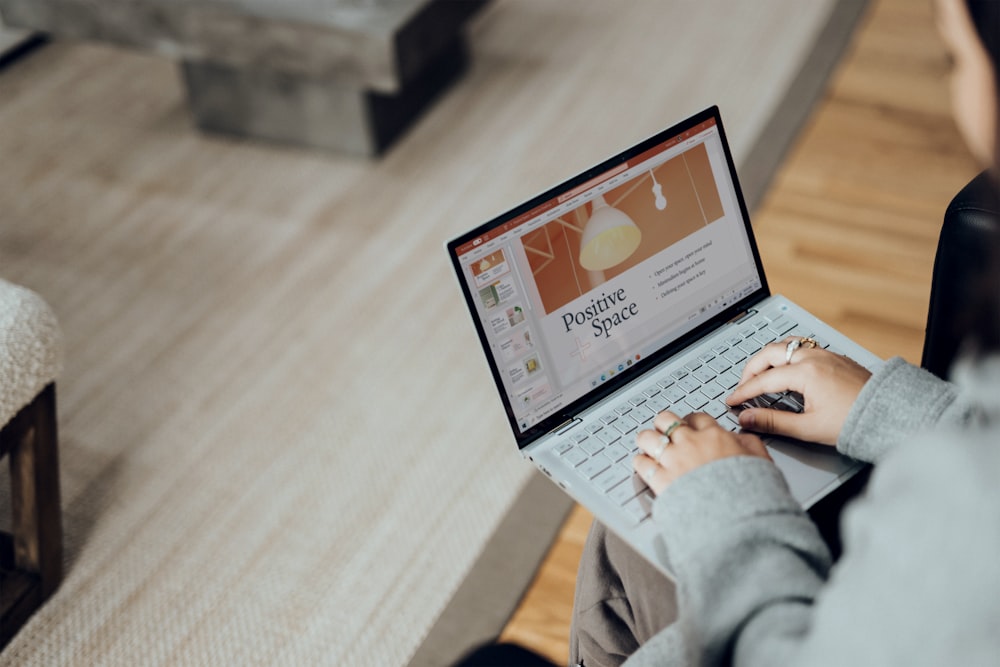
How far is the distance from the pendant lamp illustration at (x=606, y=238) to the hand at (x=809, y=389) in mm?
178

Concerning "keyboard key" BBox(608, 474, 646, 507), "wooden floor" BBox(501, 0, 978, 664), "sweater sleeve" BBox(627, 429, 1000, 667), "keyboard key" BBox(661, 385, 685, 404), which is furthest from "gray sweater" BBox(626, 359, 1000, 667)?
"wooden floor" BBox(501, 0, 978, 664)

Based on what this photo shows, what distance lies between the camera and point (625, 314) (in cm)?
100

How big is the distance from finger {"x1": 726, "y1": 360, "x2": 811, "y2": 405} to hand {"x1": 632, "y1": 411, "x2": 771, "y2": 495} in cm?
9

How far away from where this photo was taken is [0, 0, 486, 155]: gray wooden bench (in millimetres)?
2121

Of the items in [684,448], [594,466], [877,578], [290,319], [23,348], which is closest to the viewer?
[877,578]

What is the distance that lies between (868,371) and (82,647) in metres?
1.16

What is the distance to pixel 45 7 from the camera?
2.33 meters

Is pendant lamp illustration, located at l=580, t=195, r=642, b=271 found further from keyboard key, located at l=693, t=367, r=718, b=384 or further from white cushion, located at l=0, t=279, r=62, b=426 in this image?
white cushion, located at l=0, t=279, r=62, b=426

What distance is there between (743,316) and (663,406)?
0.54 ft

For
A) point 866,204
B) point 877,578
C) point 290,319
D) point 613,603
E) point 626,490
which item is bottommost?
point 866,204

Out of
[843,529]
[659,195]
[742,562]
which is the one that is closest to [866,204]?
[659,195]

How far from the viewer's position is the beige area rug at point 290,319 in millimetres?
1492

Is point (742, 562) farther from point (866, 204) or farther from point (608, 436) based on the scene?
point (866, 204)

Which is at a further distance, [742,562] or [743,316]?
[743,316]
